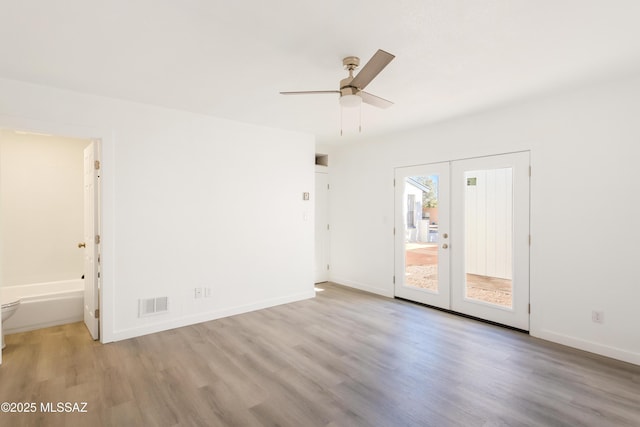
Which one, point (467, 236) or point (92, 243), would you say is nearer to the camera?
point (92, 243)

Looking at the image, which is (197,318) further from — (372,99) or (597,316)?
(597,316)

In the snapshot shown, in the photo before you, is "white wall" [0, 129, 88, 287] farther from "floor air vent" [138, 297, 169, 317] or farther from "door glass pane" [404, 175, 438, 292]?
"door glass pane" [404, 175, 438, 292]

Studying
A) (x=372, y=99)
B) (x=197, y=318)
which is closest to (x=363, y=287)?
(x=197, y=318)

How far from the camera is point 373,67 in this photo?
87.6 inches

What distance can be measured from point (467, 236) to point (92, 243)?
453 centimetres

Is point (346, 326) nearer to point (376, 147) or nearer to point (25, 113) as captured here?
point (376, 147)

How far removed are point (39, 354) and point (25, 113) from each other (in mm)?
2315

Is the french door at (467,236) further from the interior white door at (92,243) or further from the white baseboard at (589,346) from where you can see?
the interior white door at (92,243)

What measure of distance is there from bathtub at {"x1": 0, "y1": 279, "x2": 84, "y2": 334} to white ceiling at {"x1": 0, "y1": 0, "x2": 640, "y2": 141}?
8.24ft

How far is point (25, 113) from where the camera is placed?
9.71 ft

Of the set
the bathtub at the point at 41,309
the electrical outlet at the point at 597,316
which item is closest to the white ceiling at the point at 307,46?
the electrical outlet at the point at 597,316

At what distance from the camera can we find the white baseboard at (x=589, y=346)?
2.88 m

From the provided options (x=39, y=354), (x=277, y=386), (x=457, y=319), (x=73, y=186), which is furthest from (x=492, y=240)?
(x=73, y=186)

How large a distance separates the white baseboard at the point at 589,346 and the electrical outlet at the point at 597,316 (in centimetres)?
22
